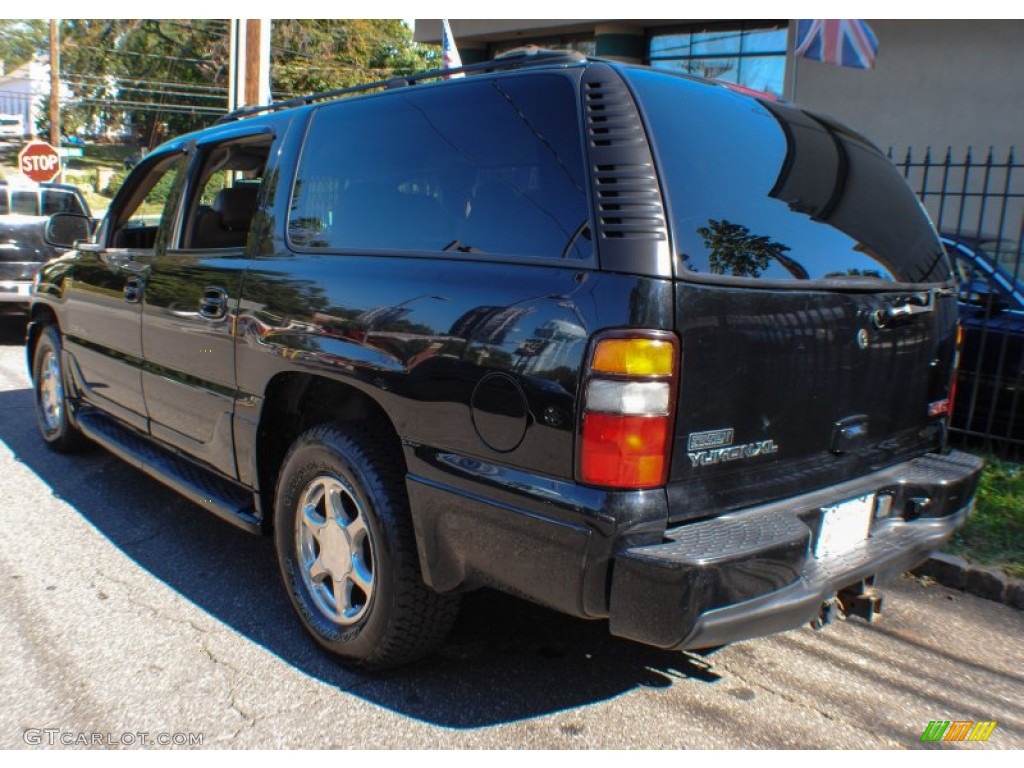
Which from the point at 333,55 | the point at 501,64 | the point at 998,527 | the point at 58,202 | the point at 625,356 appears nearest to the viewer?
the point at 625,356

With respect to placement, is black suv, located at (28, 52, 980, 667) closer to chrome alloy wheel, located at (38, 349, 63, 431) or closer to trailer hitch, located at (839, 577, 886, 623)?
trailer hitch, located at (839, 577, 886, 623)

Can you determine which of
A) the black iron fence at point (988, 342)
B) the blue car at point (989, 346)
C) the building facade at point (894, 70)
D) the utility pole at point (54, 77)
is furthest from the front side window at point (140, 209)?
the utility pole at point (54, 77)

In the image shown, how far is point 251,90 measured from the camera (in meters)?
10.7

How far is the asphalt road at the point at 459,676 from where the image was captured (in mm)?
2779

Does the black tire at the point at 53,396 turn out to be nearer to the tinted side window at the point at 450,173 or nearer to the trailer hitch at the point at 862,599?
the tinted side window at the point at 450,173

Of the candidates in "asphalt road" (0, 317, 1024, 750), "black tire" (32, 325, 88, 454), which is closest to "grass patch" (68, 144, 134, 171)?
"black tire" (32, 325, 88, 454)

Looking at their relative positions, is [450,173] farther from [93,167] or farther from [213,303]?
[93,167]

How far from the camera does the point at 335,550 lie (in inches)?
122

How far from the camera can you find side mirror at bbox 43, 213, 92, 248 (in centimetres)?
511

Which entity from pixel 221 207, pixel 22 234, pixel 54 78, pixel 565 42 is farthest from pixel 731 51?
pixel 54 78

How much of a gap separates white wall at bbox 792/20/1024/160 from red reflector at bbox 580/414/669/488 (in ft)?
23.5

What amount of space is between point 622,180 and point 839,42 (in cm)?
575
